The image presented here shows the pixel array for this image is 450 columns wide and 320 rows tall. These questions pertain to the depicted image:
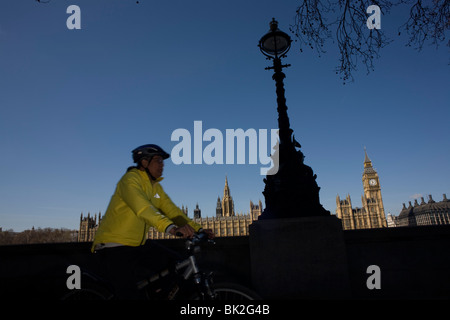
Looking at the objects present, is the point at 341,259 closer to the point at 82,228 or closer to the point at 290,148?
the point at 290,148

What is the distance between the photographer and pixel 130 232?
2.06m

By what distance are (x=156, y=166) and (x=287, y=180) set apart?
2.28 meters

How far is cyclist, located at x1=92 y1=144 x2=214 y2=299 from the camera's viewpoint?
6.28ft

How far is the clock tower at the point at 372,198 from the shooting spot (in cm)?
9169

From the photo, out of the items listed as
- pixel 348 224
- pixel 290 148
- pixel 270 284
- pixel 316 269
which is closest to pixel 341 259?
pixel 316 269

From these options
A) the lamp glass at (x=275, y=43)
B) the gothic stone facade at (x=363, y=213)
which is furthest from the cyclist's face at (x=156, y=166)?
the gothic stone facade at (x=363, y=213)

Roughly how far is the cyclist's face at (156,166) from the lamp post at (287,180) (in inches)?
78.9

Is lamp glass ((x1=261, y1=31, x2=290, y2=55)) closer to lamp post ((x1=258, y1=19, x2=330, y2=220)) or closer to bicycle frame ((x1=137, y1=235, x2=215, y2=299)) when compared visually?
lamp post ((x1=258, y1=19, x2=330, y2=220))

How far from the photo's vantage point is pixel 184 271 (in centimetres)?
208

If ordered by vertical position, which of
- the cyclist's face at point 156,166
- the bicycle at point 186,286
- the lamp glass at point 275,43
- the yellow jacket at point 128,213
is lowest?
the bicycle at point 186,286

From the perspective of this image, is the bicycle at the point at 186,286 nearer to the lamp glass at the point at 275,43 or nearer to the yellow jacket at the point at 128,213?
the yellow jacket at the point at 128,213

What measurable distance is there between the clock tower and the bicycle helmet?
9976 centimetres

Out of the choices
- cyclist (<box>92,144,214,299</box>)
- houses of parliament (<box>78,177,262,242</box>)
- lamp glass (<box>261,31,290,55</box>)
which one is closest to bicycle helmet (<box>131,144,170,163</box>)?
cyclist (<box>92,144,214,299</box>)

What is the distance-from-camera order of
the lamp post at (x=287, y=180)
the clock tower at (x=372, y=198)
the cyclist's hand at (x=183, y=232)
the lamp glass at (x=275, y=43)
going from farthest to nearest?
the clock tower at (x=372, y=198) → the lamp glass at (x=275, y=43) → the lamp post at (x=287, y=180) → the cyclist's hand at (x=183, y=232)
